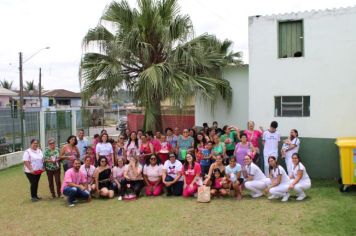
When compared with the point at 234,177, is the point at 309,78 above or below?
above

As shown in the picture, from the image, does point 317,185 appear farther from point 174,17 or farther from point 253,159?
point 174,17

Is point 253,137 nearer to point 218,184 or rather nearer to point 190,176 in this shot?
point 218,184

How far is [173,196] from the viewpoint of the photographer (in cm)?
916

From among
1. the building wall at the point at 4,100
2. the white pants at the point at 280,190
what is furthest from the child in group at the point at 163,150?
the building wall at the point at 4,100

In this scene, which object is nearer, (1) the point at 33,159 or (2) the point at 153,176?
(1) the point at 33,159

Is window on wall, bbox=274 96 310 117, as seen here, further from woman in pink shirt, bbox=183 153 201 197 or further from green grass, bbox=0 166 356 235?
woman in pink shirt, bbox=183 153 201 197

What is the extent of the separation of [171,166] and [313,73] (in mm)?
4313

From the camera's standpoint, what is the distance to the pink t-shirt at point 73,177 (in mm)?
8758

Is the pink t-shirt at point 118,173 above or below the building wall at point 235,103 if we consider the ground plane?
below

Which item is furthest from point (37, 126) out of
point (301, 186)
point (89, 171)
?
point (301, 186)

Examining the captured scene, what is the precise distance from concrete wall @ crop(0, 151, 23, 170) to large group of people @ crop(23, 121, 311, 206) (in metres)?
4.59

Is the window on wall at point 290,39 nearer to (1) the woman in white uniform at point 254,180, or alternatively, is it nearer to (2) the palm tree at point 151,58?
(2) the palm tree at point 151,58

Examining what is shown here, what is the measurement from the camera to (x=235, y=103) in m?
12.3

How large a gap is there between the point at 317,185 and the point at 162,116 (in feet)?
15.6
